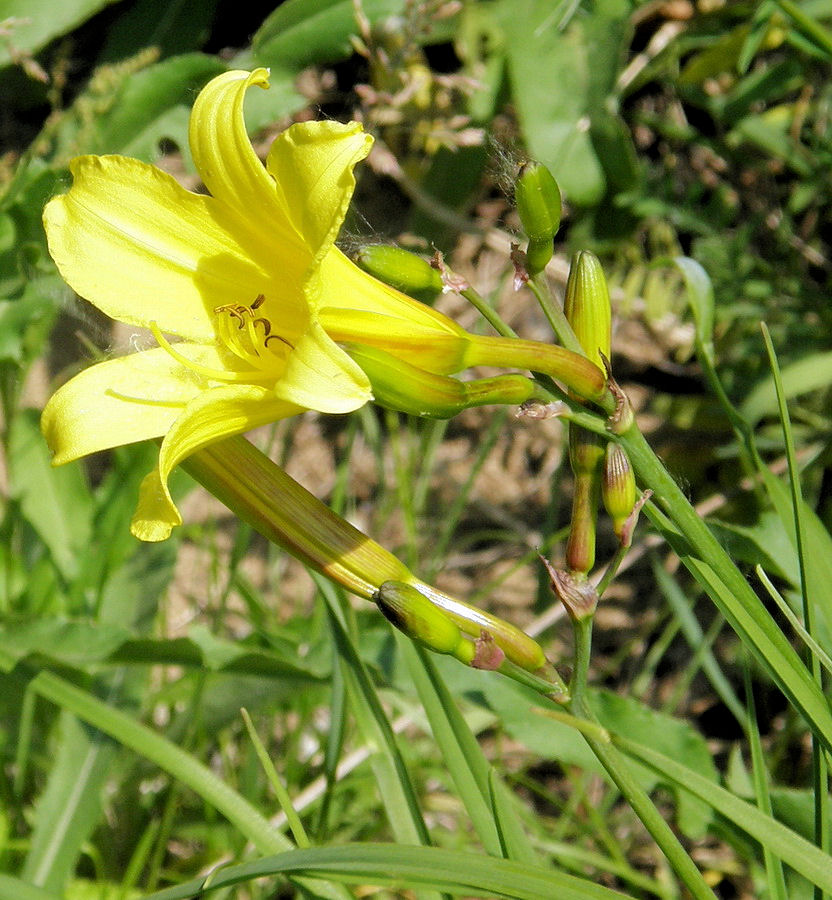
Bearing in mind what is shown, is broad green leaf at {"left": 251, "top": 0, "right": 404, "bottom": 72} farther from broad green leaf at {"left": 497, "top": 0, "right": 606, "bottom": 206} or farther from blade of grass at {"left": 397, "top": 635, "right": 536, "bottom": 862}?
blade of grass at {"left": 397, "top": 635, "right": 536, "bottom": 862}

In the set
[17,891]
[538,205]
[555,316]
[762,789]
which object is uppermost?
[538,205]

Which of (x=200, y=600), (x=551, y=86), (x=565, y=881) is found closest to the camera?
(x=565, y=881)

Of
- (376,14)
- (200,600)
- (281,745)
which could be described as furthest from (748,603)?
(200,600)

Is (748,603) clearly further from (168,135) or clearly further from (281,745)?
(168,135)

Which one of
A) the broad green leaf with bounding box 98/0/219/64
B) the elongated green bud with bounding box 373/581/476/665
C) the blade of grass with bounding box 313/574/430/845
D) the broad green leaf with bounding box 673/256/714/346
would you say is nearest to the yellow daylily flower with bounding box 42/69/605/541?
the elongated green bud with bounding box 373/581/476/665

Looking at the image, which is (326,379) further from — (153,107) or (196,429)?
(153,107)

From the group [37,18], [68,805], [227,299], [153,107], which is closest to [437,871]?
[227,299]
